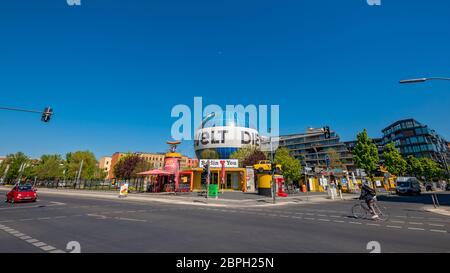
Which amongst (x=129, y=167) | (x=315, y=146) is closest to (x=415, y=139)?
(x=315, y=146)

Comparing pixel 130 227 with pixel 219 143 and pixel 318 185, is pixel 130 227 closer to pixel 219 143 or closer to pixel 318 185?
pixel 318 185

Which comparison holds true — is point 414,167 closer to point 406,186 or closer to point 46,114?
point 406,186

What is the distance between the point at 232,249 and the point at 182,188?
26383 millimetres

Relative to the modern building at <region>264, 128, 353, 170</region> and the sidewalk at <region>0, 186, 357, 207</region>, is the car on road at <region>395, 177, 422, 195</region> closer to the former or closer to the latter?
the sidewalk at <region>0, 186, 357, 207</region>

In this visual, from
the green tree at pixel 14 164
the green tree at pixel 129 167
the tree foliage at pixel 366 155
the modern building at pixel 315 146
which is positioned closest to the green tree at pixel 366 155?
the tree foliage at pixel 366 155

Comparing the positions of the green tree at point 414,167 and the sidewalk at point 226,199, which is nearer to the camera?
the sidewalk at point 226,199

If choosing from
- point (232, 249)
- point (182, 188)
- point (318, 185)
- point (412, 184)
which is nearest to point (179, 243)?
point (232, 249)

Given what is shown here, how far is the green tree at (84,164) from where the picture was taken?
64500mm

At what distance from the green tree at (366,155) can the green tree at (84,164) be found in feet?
231

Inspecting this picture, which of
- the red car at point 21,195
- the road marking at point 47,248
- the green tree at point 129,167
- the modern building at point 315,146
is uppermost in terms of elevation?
the modern building at point 315,146

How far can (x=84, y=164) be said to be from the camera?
68.8 meters

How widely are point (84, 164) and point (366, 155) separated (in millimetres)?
75632

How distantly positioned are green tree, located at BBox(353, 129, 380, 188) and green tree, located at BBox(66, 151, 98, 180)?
231 ft

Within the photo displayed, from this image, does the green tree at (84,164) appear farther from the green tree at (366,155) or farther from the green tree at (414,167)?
the green tree at (414,167)
